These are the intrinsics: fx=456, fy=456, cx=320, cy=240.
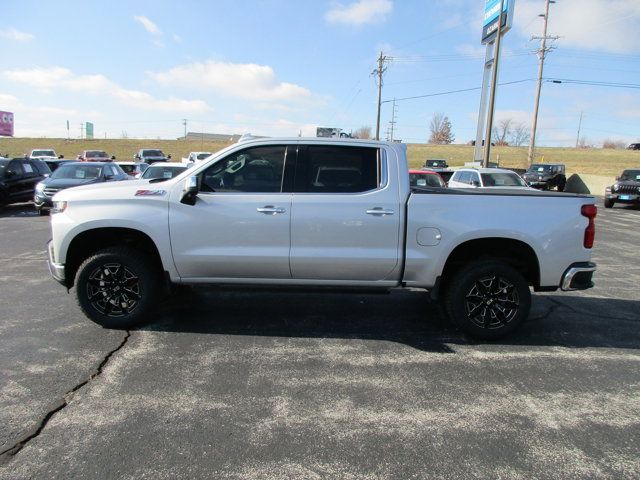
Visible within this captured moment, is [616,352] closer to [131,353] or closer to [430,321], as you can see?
[430,321]

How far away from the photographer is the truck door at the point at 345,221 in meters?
4.45

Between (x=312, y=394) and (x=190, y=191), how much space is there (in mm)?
2236

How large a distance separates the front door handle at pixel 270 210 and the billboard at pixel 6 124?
247 ft

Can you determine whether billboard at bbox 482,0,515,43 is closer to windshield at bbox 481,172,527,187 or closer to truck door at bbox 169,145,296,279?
windshield at bbox 481,172,527,187

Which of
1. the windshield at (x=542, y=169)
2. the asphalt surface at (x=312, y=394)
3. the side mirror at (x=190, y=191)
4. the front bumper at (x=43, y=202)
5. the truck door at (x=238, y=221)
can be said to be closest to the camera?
the asphalt surface at (x=312, y=394)

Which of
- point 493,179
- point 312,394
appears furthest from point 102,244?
point 493,179

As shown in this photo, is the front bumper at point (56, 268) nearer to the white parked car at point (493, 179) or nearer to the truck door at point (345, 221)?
the truck door at point (345, 221)

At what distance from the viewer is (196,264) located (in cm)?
461

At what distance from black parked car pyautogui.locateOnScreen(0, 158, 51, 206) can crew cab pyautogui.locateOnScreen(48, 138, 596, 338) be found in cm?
1299

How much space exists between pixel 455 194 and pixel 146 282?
325 centimetres

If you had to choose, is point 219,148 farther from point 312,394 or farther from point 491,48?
point 312,394

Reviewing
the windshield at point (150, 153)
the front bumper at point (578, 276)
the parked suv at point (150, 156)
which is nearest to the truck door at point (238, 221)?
the front bumper at point (578, 276)

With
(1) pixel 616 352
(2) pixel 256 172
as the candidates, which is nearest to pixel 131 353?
(2) pixel 256 172

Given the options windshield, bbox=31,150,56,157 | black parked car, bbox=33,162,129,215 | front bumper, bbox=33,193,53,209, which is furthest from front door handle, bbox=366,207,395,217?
windshield, bbox=31,150,56,157
